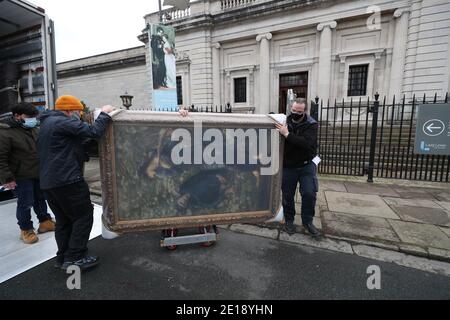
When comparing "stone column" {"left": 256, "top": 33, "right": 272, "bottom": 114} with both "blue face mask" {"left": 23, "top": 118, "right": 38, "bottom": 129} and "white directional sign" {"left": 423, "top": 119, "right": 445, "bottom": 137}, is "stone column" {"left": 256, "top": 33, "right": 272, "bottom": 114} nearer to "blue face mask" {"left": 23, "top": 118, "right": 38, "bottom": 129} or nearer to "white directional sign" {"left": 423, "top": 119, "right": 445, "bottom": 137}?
"white directional sign" {"left": 423, "top": 119, "right": 445, "bottom": 137}

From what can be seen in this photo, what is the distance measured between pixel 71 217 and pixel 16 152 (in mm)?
1443

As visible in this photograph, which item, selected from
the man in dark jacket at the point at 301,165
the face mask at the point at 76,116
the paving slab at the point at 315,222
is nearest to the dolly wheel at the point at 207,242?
the man in dark jacket at the point at 301,165

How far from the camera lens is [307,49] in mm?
14508

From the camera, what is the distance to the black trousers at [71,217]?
2.48 m

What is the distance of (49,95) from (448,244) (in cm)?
716

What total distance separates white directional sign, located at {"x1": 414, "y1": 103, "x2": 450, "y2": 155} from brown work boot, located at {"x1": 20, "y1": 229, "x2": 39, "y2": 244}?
8511 mm

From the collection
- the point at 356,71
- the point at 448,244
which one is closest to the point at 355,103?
the point at 356,71

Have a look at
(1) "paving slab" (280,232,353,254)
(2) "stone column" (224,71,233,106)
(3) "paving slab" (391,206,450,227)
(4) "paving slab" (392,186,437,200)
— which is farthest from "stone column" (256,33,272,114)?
(1) "paving slab" (280,232,353,254)

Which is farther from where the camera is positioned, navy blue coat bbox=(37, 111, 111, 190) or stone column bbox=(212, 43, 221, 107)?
stone column bbox=(212, 43, 221, 107)

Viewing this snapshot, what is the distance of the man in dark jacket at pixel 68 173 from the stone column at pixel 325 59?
14234 mm

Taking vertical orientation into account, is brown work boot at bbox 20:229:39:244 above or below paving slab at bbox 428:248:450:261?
above

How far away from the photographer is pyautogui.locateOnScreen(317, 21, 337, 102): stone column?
13398 mm

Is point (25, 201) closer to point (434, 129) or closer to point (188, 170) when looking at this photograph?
point (188, 170)
